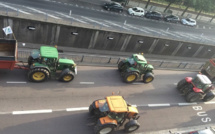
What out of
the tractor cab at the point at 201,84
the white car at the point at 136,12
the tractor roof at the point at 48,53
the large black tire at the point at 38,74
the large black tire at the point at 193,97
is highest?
the tractor cab at the point at 201,84

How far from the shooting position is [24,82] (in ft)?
40.8

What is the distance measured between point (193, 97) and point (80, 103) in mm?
9612

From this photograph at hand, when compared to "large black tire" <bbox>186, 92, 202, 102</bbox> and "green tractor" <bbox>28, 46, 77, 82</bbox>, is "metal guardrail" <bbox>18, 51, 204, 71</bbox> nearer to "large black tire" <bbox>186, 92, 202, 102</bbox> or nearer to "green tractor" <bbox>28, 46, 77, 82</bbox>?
"green tractor" <bbox>28, 46, 77, 82</bbox>

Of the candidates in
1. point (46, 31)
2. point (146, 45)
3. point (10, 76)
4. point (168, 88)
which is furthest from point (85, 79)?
point (146, 45)

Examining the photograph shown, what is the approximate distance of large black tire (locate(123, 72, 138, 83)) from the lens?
14773mm

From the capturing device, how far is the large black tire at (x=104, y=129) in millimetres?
9785

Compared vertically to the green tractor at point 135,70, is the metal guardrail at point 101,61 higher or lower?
lower

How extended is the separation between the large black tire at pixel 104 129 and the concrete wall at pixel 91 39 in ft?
37.8

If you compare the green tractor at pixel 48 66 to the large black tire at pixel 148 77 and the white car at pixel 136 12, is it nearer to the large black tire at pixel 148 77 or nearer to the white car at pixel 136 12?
the large black tire at pixel 148 77

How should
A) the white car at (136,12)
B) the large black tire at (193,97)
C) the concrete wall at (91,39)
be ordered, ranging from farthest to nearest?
1. the white car at (136,12)
2. the concrete wall at (91,39)
3. the large black tire at (193,97)

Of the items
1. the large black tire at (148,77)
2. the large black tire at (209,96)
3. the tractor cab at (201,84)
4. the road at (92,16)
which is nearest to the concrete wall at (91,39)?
the road at (92,16)

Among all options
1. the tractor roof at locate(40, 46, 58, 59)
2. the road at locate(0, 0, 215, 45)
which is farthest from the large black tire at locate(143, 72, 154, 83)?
the tractor roof at locate(40, 46, 58, 59)

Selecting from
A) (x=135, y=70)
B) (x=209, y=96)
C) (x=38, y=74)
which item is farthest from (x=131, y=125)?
(x=209, y=96)

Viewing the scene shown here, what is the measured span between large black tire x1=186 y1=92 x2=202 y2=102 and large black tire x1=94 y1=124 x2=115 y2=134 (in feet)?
26.8
